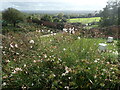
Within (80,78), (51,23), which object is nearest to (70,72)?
(80,78)

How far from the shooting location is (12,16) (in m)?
5.17

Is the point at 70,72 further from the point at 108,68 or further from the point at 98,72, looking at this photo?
the point at 108,68

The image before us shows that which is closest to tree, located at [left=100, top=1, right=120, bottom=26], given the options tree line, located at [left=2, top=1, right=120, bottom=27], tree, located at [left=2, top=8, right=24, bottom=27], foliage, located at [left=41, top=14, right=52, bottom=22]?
tree line, located at [left=2, top=1, right=120, bottom=27]

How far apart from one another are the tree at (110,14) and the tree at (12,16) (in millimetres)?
2859

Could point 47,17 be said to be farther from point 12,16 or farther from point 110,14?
point 110,14

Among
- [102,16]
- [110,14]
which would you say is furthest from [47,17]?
[110,14]

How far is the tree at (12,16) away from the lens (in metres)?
4.76

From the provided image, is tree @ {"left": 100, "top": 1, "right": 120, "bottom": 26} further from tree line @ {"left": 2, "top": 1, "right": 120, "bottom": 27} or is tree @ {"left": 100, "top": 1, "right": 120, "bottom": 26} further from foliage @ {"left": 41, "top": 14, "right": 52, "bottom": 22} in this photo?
foliage @ {"left": 41, "top": 14, "right": 52, "bottom": 22}

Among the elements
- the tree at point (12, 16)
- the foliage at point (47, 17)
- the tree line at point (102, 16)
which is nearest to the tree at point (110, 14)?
the tree line at point (102, 16)

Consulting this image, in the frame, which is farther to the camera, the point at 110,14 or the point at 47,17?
the point at 110,14

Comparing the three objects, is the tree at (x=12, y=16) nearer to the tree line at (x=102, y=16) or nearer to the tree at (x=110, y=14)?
the tree line at (x=102, y=16)

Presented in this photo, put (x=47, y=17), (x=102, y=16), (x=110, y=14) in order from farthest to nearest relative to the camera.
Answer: (x=110, y=14) < (x=102, y=16) < (x=47, y=17)

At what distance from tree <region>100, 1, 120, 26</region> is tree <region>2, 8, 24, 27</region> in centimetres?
286

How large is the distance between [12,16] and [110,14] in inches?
139
